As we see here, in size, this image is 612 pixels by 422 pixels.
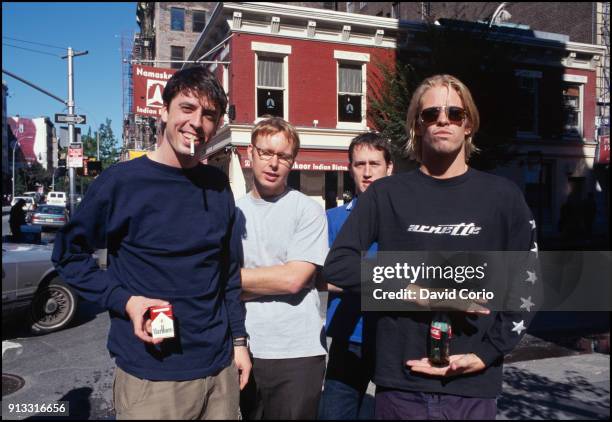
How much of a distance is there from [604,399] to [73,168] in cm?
549

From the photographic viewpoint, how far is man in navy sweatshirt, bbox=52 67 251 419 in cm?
185

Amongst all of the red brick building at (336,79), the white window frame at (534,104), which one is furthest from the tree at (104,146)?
the white window frame at (534,104)

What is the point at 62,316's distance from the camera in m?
7.38

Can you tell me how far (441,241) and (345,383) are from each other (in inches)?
47.1

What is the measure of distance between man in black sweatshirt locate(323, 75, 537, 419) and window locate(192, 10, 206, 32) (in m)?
45.2

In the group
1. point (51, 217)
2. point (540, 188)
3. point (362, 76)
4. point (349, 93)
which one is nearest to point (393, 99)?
point (349, 93)

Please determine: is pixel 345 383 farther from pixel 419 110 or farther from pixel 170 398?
pixel 419 110

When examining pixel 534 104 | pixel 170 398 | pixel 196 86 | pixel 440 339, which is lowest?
pixel 170 398

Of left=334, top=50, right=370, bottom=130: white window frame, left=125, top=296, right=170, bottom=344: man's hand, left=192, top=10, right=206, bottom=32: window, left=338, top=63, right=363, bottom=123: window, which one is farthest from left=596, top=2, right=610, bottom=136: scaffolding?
left=192, top=10, right=206, bottom=32: window

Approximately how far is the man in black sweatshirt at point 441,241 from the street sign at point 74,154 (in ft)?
10.4

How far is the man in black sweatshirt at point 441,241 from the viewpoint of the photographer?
187 centimetres

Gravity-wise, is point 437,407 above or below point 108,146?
below

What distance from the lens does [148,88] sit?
327cm

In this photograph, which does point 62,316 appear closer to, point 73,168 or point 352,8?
point 73,168
